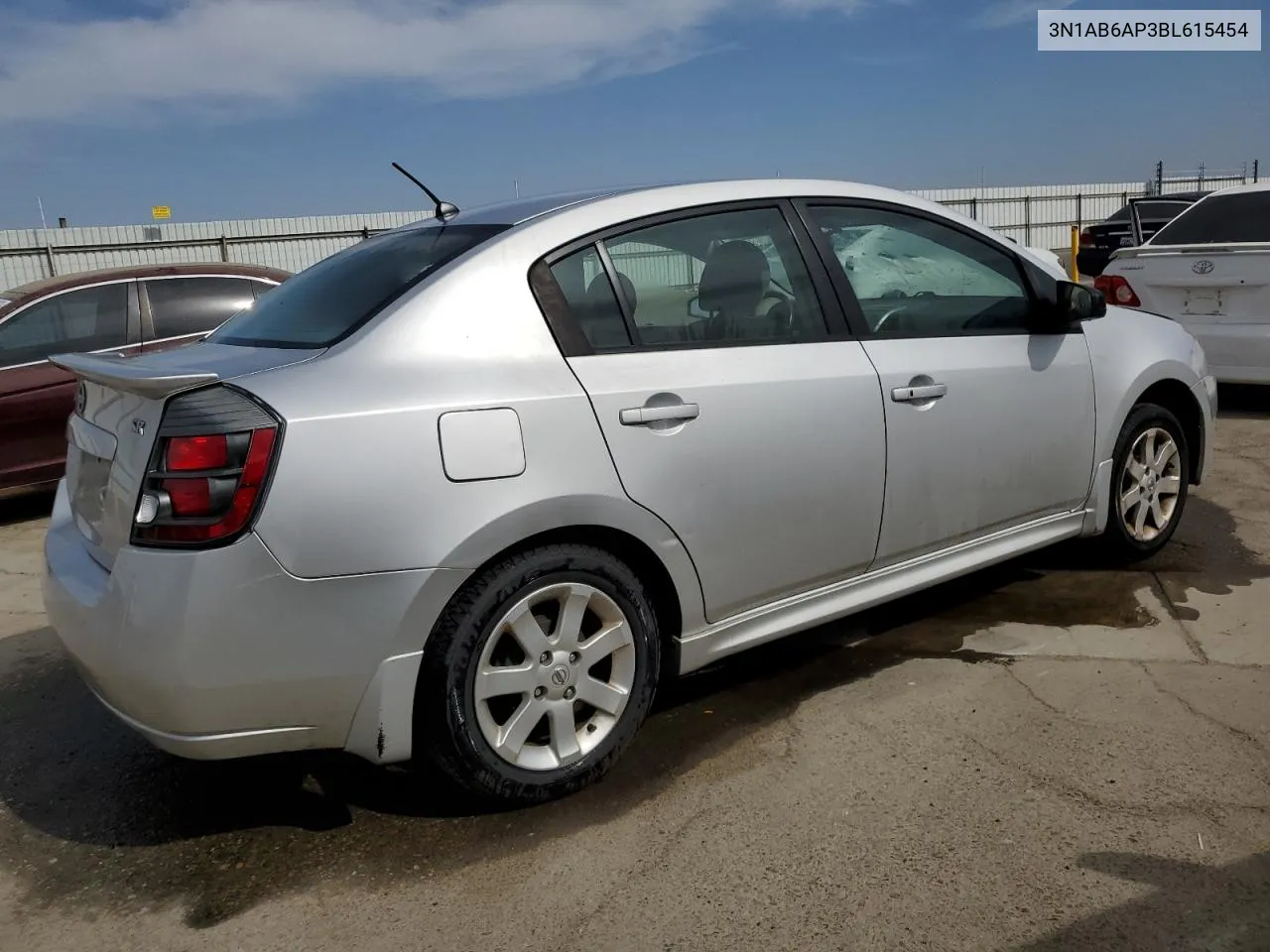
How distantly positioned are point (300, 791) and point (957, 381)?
7.97 feet

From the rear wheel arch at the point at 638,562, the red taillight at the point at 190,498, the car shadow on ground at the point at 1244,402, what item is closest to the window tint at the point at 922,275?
the rear wheel arch at the point at 638,562

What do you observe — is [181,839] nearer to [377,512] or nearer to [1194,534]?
[377,512]

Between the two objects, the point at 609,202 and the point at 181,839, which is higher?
the point at 609,202

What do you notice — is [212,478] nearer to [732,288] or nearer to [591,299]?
[591,299]

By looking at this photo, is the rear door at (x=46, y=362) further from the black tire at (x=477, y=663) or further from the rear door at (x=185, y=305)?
the black tire at (x=477, y=663)

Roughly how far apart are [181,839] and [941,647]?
254 centimetres

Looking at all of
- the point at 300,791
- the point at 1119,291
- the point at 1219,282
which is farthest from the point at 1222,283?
the point at 300,791

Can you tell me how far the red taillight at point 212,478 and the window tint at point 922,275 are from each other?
6.38 ft

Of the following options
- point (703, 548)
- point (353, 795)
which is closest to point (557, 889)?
point (353, 795)

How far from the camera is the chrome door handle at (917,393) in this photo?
344 cm

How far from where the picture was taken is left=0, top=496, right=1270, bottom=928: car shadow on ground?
2.69 m

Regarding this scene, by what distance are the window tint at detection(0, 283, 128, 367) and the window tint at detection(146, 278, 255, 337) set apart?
0.21 metres

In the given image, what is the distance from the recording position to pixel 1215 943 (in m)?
2.20

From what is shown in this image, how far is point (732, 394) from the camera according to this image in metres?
3.08
